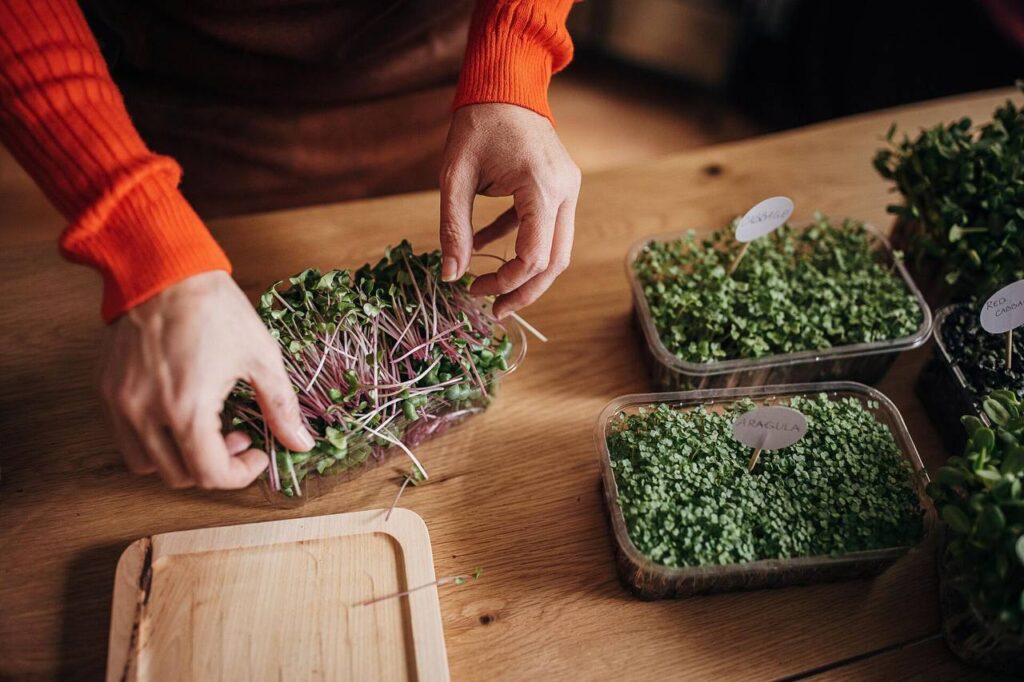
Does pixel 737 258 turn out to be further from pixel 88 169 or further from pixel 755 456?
pixel 88 169

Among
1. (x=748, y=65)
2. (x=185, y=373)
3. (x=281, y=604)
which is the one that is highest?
(x=185, y=373)

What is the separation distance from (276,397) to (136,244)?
10.5 inches

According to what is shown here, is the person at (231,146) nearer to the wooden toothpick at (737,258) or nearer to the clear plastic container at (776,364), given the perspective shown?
the clear plastic container at (776,364)

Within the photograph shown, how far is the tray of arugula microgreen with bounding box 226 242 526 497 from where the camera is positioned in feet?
3.65

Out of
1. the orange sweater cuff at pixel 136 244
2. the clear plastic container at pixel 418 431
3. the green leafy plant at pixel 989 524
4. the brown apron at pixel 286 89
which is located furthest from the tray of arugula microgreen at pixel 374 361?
the green leafy plant at pixel 989 524

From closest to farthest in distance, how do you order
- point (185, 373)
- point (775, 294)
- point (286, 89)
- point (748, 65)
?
1. point (185, 373)
2. point (775, 294)
3. point (286, 89)
4. point (748, 65)

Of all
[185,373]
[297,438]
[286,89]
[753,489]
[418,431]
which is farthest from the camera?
[286,89]

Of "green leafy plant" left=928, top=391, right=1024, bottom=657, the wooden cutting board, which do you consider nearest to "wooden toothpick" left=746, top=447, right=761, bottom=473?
"green leafy plant" left=928, top=391, right=1024, bottom=657

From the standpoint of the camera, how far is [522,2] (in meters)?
1.23

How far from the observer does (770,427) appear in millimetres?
1127

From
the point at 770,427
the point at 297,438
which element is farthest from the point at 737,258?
the point at 297,438

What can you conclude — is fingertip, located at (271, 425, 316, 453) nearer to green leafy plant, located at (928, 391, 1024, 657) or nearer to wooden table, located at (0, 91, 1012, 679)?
wooden table, located at (0, 91, 1012, 679)

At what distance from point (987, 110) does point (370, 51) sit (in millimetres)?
1630

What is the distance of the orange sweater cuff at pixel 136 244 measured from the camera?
933 mm
